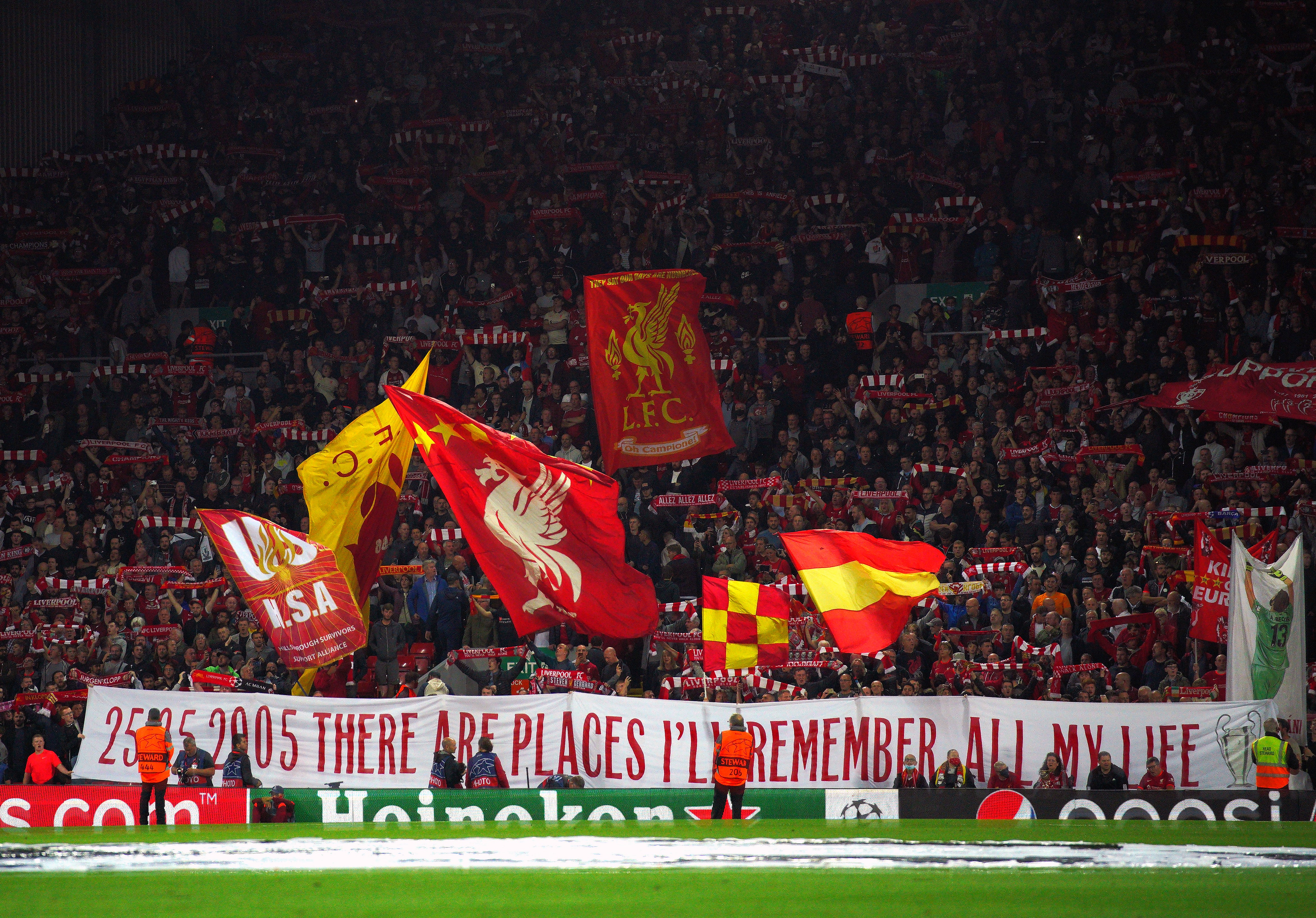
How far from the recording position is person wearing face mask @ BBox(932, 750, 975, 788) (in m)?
16.5

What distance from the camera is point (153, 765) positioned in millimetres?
16250

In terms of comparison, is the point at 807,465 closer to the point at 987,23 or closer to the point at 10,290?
the point at 987,23

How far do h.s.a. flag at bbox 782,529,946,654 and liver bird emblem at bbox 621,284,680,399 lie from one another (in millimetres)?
3514

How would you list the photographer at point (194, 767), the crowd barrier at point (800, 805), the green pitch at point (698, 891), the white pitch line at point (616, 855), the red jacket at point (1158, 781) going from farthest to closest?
the photographer at point (194, 767)
the red jacket at point (1158, 781)
the crowd barrier at point (800, 805)
the white pitch line at point (616, 855)
the green pitch at point (698, 891)

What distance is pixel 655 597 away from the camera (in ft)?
57.1

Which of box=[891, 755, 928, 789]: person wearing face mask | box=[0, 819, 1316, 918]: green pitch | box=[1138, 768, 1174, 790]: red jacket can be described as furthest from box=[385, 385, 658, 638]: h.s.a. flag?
box=[1138, 768, 1174, 790]: red jacket

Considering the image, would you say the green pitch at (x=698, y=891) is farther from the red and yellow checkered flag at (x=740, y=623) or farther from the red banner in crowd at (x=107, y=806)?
the red and yellow checkered flag at (x=740, y=623)

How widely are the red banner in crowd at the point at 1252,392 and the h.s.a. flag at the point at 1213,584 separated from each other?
3.68 m

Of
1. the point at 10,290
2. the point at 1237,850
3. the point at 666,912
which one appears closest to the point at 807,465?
the point at 1237,850

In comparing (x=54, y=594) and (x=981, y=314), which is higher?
(x=981, y=314)

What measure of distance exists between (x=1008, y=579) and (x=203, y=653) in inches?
414

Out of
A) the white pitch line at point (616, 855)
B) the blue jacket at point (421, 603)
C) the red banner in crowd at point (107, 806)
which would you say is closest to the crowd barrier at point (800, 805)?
the red banner in crowd at point (107, 806)

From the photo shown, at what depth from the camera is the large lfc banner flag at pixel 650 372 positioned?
19688 mm

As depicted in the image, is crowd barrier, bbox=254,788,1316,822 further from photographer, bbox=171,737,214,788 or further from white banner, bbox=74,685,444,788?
photographer, bbox=171,737,214,788
